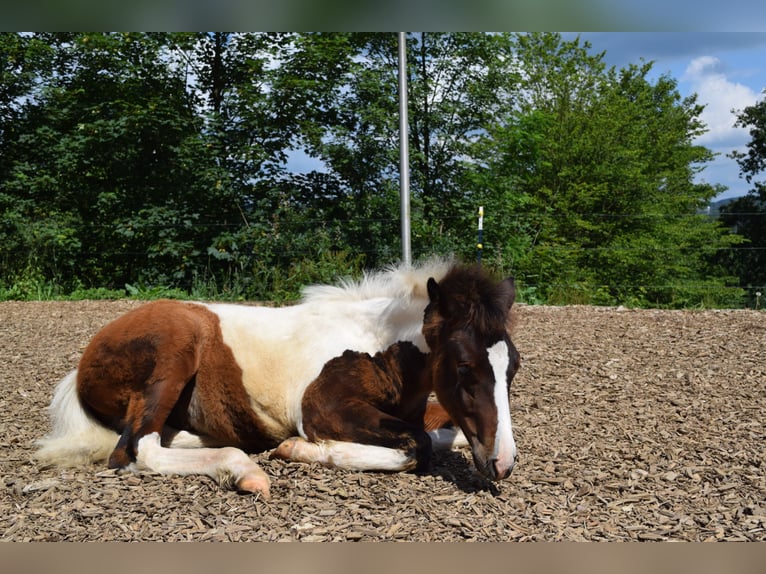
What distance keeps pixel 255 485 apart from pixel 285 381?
0.79 m

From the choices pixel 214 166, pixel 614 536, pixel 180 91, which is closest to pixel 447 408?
pixel 614 536

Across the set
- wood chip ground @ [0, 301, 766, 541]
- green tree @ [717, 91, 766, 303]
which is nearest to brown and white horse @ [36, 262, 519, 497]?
wood chip ground @ [0, 301, 766, 541]

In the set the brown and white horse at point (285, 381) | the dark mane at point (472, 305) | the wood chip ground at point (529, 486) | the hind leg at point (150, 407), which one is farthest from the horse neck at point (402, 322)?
the hind leg at point (150, 407)

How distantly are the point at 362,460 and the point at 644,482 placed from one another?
145 centimetres

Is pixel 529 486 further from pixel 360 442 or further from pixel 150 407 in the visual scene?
pixel 150 407

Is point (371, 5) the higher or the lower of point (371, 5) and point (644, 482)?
the higher

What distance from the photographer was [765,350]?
21.8 ft

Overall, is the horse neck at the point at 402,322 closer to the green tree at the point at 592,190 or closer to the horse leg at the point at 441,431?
the horse leg at the point at 441,431

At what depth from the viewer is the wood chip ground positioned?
9.57 ft

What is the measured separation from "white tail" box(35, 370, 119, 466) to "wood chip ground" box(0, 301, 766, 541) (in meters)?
0.09

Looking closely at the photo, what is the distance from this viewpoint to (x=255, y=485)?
3258 mm

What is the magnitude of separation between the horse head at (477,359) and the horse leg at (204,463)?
3.30ft

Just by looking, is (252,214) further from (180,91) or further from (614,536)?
(614,536)

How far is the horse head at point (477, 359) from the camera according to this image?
3178 millimetres
